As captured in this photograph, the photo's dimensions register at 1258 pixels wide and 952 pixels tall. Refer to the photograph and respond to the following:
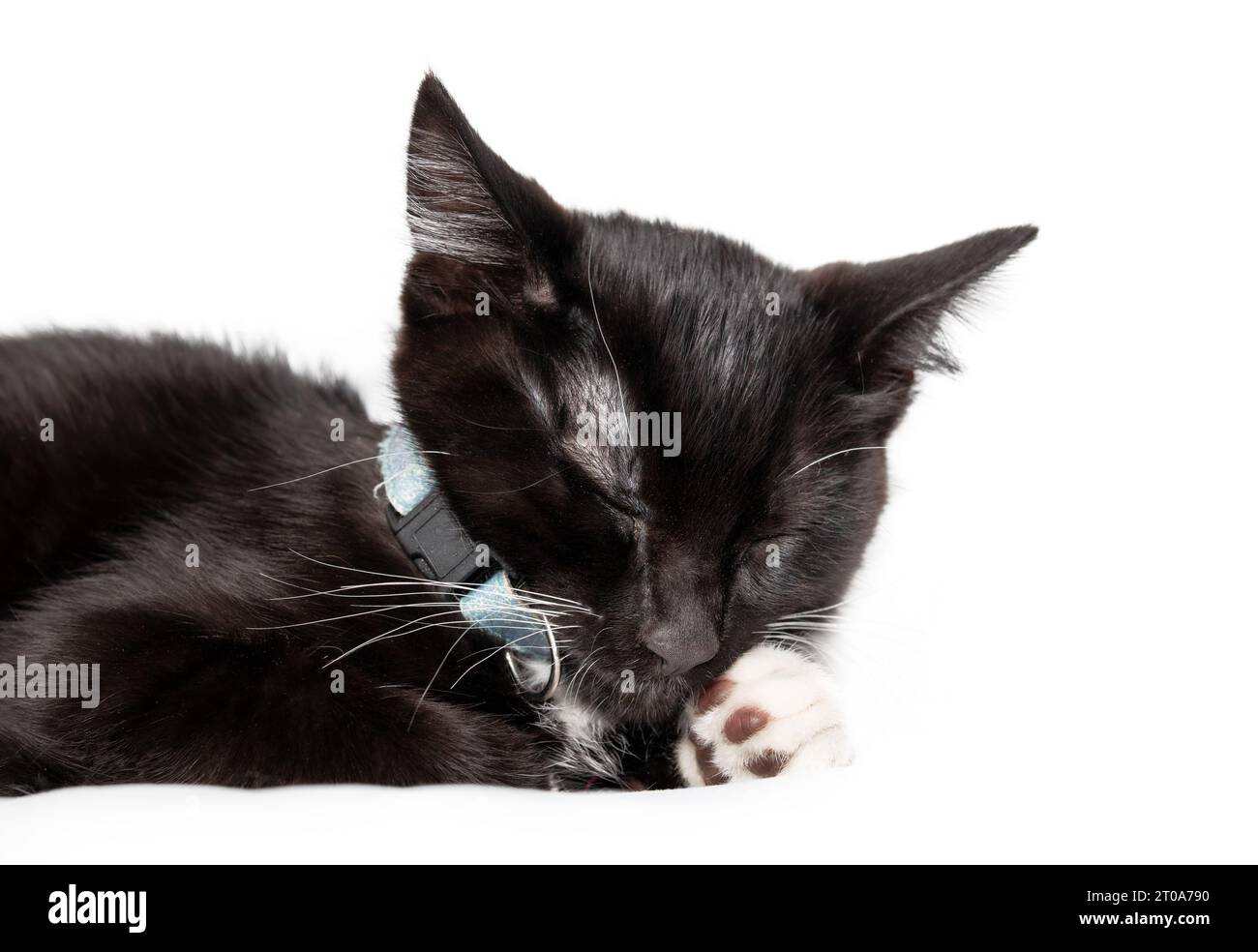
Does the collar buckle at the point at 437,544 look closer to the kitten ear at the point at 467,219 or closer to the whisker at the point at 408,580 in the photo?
the whisker at the point at 408,580

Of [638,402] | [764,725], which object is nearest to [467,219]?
[638,402]

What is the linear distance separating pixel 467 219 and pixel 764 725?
0.77m

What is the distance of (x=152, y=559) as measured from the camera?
5.47ft

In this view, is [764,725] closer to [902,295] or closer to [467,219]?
[902,295]

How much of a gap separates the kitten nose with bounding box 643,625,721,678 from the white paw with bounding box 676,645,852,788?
0.13 meters

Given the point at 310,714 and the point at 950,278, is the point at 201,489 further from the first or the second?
the point at 950,278

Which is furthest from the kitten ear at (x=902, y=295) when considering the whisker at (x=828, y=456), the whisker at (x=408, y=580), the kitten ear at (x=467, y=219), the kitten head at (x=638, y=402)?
the whisker at (x=408, y=580)

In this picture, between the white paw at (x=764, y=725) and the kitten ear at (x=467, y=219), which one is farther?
the white paw at (x=764, y=725)

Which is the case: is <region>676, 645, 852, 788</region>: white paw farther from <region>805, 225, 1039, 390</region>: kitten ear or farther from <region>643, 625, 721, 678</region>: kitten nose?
<region>805, 225, 1039, 390</region>: kitten ear

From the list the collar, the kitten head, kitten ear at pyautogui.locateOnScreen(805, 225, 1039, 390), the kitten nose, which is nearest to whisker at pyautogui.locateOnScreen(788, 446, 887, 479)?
the kitten head

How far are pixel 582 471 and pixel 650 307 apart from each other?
0.78 ft

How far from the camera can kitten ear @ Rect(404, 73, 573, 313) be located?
57.1 inches

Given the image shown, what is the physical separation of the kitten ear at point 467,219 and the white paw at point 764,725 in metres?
0.59

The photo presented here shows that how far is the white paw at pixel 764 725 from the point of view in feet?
5.14
